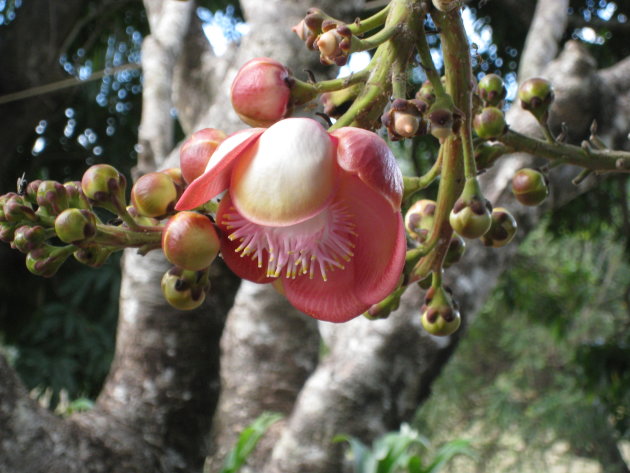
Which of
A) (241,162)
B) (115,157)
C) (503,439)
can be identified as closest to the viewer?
(241,162)

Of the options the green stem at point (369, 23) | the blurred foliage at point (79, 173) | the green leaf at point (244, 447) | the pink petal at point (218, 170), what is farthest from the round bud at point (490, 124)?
the blurred foliage at point (79, 173)

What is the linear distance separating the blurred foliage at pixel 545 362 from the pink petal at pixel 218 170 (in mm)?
3689

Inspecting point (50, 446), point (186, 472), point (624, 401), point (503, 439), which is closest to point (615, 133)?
point (186, 472)

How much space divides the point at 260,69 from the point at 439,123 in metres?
0.12

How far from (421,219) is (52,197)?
307 millimetres

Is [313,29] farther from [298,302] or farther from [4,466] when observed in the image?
[4,466]

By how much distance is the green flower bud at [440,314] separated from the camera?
22.5 inches

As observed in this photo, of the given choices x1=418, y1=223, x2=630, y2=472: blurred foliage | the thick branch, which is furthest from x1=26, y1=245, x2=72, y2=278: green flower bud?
x1=418, y1=223, x2=630, y2=472: blurred foliage

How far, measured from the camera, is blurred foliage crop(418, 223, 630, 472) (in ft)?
14.2

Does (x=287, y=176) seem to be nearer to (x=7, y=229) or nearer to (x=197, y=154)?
(x=197, y=154)

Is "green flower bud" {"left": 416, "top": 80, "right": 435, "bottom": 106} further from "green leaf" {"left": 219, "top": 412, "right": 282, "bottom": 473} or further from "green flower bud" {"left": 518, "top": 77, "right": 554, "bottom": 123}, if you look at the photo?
"green leaf" {"left": 219, "top": 412, "right": 282, "bottom": 473}

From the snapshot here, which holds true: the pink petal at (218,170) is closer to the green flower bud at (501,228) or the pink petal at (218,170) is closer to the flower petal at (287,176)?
the flower petal at (287,176)

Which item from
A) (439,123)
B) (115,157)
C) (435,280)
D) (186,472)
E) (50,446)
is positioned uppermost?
(439,123)

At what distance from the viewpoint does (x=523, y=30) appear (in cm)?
383
